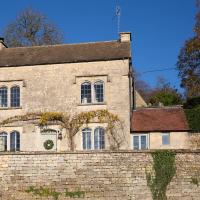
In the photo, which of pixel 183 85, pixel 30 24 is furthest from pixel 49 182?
pixel 30 24

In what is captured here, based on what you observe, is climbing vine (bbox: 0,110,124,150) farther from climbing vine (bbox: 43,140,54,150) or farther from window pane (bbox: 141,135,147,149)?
window pane (bbox: 141,135,147,149)

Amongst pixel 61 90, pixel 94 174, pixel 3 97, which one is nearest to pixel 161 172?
pixel 94 174

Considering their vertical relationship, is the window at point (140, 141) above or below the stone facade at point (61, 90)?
below

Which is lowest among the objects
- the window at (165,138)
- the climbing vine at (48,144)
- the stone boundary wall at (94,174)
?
the stone boundary wall at (94,174)

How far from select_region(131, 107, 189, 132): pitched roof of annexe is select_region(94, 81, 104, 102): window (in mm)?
2809

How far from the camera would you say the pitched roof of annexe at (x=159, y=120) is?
3030cm

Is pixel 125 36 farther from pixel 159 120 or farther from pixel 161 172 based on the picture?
pixel 161 172

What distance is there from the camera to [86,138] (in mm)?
30750

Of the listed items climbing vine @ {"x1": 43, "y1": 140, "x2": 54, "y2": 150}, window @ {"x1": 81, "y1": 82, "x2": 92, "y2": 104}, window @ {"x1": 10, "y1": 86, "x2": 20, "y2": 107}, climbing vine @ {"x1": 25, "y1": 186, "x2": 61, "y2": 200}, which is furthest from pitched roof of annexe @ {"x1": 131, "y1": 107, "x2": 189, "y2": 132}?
climbing vine @ {"x1": 25, "y1": 186, "x2": 61, "y2": 200}

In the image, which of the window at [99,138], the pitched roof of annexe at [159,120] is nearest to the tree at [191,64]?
the pitched roof of annexe at [159,120]

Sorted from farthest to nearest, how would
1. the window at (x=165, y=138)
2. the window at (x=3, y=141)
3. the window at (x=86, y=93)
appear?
the window at (x=86, y=93) < the window at (x=3, y=141) < the window at (x=165, y=138)

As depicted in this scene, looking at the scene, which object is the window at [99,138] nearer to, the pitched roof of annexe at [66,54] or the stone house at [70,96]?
the stone house at [70,96]

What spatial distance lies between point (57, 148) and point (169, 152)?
10.6 m

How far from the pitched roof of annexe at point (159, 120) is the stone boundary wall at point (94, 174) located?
296 inches
